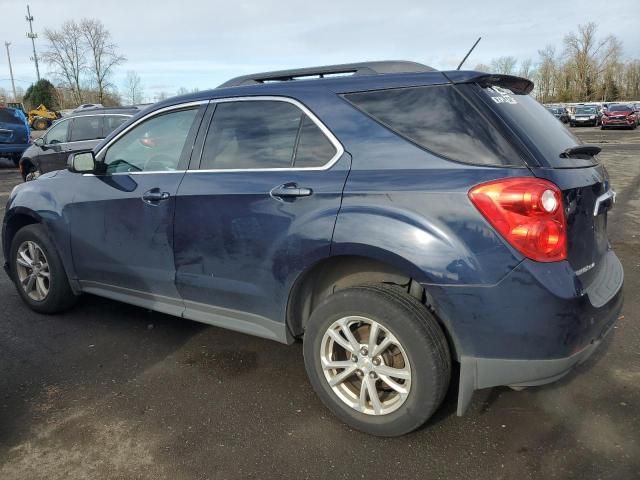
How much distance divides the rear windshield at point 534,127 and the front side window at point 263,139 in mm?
858

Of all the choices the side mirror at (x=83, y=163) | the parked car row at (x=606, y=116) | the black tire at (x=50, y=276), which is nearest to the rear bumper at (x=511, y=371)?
the side mirror at (x=83, y=163)

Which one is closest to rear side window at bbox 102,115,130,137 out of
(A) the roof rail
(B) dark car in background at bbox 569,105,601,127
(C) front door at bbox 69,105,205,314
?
(C) front door at bbox 69,105,205,314

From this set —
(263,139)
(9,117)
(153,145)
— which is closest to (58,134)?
(9,117)

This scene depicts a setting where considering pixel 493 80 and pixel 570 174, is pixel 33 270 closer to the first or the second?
pixel 493 80

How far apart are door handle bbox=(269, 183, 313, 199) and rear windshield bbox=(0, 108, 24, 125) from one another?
16206 mm

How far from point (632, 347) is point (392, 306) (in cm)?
213

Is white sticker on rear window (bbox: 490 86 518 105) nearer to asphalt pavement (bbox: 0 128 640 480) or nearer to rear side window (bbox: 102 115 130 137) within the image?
asphalt pavement (bbox: 0 128 640 480)

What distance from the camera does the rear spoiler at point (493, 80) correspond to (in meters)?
2.56

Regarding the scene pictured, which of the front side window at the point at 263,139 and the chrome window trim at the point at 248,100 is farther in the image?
the front side window at the point at 263,139

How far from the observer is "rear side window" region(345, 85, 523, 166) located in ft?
7.91

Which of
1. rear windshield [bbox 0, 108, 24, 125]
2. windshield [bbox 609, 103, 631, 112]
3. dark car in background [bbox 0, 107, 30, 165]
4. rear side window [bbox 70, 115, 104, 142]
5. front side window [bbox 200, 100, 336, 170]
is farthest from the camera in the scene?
windshield [bbox 609, 103, 631, 112]

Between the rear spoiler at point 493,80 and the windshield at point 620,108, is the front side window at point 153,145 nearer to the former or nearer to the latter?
the rear spoiler at point 493,80

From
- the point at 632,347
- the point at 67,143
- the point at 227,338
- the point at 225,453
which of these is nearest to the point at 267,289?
the point at 225,453

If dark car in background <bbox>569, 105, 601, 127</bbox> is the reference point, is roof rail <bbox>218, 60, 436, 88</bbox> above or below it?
above
